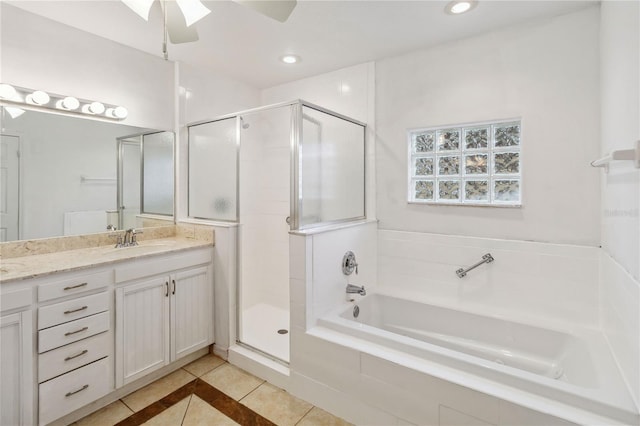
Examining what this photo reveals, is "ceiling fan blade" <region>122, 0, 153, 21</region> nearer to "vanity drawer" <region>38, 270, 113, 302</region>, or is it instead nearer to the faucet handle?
"vanity drawer" <region>38, 270, 113, 302</region>

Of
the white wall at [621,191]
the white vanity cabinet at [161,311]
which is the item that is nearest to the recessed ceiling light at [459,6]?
the white wall at [621,191]

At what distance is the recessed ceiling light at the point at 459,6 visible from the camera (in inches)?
75.8

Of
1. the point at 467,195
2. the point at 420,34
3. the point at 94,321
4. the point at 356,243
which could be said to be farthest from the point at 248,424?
the point at 420,34

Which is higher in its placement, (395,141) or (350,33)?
(350,33)

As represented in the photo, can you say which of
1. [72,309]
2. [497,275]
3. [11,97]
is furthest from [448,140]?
[11,97]

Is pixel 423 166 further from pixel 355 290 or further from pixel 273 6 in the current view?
pixel 273 6

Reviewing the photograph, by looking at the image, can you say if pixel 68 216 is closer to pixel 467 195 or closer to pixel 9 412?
pixel 9 412

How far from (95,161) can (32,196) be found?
0.46 m

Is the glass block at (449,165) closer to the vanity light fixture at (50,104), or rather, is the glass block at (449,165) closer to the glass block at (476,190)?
the glass block at (476,190)

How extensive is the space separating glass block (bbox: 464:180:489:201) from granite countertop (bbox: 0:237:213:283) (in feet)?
7.00

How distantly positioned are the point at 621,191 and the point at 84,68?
11.3ft

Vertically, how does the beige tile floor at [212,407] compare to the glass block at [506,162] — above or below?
below

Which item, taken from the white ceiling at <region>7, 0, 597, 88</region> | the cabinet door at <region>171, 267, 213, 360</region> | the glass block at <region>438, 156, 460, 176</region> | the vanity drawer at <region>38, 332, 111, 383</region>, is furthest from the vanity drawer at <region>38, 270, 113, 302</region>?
the glass block at <region>438, 156, 460, 176</region>

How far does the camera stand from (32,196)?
6.84 feet
